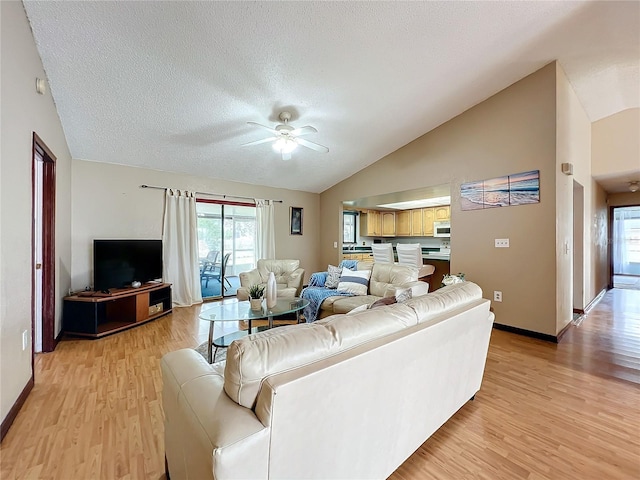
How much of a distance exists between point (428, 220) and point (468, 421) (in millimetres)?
5682

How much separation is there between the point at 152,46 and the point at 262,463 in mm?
3035

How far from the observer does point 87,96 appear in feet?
9.39

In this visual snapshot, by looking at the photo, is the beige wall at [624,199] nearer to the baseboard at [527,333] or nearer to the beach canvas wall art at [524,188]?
the beach canvas wall art at [524,188]

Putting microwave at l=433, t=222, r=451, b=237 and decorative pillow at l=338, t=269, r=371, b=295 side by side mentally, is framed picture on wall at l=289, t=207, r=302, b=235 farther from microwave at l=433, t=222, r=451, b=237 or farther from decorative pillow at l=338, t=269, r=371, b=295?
microwave at l=433, t=222, r=451, b=237

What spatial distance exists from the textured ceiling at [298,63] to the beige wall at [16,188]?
0.30 meters

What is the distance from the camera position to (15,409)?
184 centimetres

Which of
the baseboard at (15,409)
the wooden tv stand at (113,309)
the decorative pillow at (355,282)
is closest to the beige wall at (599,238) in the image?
the decorative pillow at (355,282)

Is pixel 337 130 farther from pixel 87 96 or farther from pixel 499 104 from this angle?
pixel 87 96

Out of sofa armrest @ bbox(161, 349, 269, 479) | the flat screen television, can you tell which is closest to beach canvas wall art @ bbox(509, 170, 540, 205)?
sofa armrest @ bbox(161, 349, 269, 479)

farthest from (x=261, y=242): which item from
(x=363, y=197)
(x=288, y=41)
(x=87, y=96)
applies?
(x=288, y=41)

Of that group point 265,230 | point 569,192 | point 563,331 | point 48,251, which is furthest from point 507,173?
point 48,251

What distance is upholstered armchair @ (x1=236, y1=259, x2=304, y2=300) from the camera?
428 cm

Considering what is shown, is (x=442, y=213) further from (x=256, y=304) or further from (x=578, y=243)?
(x=256, y=304)

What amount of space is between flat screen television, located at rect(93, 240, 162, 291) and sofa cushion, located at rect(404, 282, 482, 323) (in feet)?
12.5
